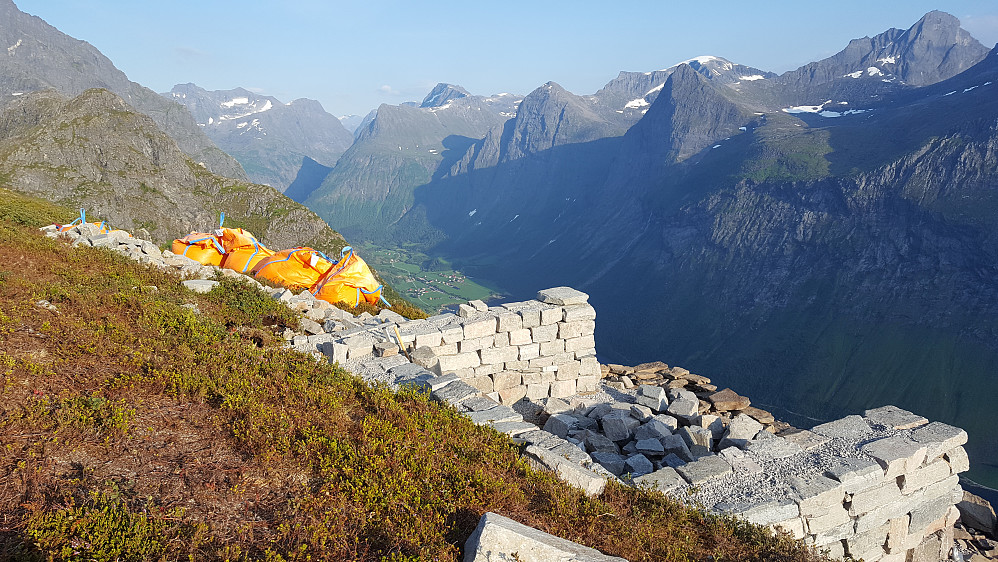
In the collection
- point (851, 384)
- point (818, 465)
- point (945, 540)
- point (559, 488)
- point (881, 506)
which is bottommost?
point (851, 384)

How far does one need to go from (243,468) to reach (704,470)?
669 cm

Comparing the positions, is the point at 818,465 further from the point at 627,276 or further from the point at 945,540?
the point at 627,276

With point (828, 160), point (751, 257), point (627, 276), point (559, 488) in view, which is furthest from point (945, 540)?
point (627, 276)

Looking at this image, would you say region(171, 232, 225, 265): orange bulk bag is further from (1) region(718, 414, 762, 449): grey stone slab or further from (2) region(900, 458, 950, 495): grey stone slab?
(2) region(900, 458, 950, 495): grey stone slab

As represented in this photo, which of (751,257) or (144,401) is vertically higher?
(144,401)

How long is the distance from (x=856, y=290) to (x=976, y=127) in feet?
139

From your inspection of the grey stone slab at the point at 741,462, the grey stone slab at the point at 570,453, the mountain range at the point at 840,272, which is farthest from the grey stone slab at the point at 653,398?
the mountain range at the point at 840,272

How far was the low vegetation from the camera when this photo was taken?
5012 mm

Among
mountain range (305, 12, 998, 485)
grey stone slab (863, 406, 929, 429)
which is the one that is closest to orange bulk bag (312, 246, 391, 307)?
grey stone slab (863, 406, 929, 429)

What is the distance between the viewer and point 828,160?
13225cm

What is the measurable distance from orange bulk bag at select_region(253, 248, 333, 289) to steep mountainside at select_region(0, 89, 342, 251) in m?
67.5

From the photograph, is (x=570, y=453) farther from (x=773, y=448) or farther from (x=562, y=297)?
(x=562, y=297)

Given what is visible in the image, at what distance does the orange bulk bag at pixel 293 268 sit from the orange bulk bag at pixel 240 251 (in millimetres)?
425

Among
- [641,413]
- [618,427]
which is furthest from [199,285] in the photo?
[641,413]
